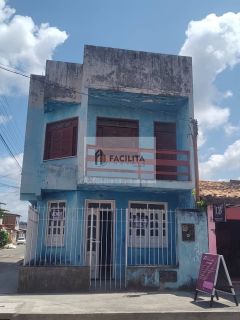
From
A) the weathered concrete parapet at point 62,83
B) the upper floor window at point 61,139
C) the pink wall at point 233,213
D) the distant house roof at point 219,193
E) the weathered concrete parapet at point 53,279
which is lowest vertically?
the weathered concrete parapet at point 53,279

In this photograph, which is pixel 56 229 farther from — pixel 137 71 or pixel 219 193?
pixel 137 71

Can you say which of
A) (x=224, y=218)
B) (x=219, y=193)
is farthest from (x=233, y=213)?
(x=219, y=193)

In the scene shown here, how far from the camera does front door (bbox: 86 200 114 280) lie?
39.7ft

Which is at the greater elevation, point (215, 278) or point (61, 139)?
point (61, 139)

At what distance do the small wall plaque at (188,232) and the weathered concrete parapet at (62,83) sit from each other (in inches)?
229

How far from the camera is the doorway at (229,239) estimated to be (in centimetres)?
1386

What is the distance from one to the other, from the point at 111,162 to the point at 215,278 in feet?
19.3

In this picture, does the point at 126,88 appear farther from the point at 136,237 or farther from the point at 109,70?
the point at 136,237

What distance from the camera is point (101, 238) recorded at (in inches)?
492

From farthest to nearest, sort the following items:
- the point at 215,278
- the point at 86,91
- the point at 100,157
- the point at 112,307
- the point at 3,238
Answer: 1. the point at 3,238
2. the point at 100,157
3. the point at 86,91
4. the point at 215,278
5. the point at 112,307

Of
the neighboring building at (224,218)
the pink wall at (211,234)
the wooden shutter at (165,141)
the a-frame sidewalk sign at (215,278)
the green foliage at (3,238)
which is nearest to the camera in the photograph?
the a-frame sidewalk sign at (215,278)

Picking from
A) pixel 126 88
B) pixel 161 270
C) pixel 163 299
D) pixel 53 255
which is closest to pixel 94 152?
pixel 126 88

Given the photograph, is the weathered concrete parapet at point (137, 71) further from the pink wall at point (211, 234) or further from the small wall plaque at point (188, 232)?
the small wall plaque at point (188, 232)

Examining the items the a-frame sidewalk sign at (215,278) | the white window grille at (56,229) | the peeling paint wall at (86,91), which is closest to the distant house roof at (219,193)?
the peeling paint wall at (86,91)
